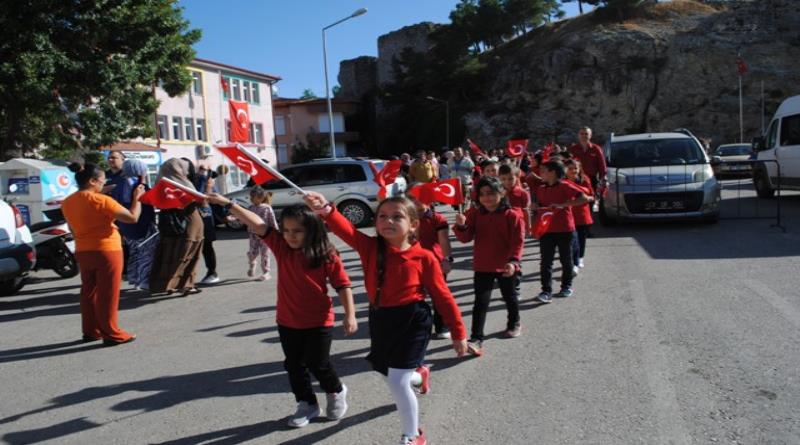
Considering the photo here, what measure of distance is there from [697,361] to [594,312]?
1.61 metres

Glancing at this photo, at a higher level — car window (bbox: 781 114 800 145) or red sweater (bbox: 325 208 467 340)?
car window (bbox: 781 114 800 145)

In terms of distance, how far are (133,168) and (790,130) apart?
14.4m

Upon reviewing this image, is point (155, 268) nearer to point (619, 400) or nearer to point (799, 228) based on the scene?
point (619, 400)

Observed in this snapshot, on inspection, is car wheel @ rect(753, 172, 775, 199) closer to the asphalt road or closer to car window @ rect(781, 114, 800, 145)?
car window @ rect(781, 114, 800, 145)

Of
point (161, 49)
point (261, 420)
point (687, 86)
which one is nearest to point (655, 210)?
point (261, 420)

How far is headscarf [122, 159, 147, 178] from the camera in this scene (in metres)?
7.36

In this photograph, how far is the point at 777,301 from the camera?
245 inches

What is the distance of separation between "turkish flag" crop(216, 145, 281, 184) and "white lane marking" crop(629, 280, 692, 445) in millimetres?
2629

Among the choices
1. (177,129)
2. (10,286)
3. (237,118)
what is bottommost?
(10,286)

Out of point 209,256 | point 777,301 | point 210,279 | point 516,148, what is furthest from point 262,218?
point 516,148

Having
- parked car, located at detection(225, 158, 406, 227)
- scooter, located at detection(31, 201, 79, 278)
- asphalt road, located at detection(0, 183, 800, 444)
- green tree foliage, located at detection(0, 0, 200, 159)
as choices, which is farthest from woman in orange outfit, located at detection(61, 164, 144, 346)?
green tree foliage, located at detection(0, 0, 200, 159)

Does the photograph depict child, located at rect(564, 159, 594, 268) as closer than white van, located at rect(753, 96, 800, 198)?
Yes

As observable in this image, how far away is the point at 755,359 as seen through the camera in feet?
15.1

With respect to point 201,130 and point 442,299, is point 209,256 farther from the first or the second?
point 201,130
